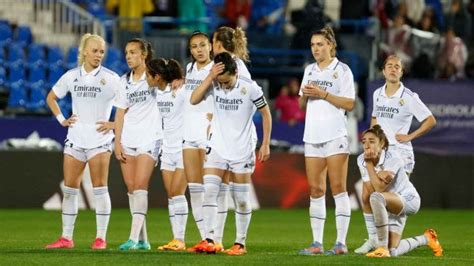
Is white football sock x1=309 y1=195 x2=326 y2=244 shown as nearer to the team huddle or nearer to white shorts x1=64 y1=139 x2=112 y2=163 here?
the team huddle

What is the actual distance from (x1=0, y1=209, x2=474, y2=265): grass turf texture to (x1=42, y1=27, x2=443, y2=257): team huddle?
0.39 m

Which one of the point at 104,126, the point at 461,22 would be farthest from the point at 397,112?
the point at 461,22

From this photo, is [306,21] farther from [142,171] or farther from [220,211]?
[220,211]

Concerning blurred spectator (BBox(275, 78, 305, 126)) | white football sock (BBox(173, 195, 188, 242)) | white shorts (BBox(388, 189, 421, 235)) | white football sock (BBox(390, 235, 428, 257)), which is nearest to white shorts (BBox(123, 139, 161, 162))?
white football sock (BBox(173, 195, 188, 242))

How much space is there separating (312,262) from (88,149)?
2.88 metres

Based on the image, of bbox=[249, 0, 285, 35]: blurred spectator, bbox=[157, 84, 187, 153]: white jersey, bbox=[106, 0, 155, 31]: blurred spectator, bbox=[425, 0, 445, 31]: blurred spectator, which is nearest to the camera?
bbox=[157, 84, 187, 153]: white jersey

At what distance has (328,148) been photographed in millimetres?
13141

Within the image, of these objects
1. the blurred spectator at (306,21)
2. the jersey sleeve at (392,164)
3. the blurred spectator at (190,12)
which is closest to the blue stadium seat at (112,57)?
the blurred spectator at (190,12)

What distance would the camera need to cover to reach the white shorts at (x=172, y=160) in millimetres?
13695

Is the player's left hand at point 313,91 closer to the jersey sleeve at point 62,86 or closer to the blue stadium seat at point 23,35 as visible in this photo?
the jersey sleeve at point 62,86

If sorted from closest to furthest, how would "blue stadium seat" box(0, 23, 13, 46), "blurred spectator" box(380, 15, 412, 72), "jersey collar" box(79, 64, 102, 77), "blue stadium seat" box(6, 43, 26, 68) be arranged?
"jersey collar" box(79, 64, 102, 77)
"blue stadium seat" box(6, 43, 26, 68)
"blue stadium seat" box(0, 23, 13, 46)
"blurred spectator" box(380, 15, 412, 72)

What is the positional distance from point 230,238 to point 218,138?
3.52 meters

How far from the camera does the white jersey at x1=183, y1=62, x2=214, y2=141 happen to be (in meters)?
13.4

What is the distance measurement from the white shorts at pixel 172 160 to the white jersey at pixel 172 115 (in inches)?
1.6
